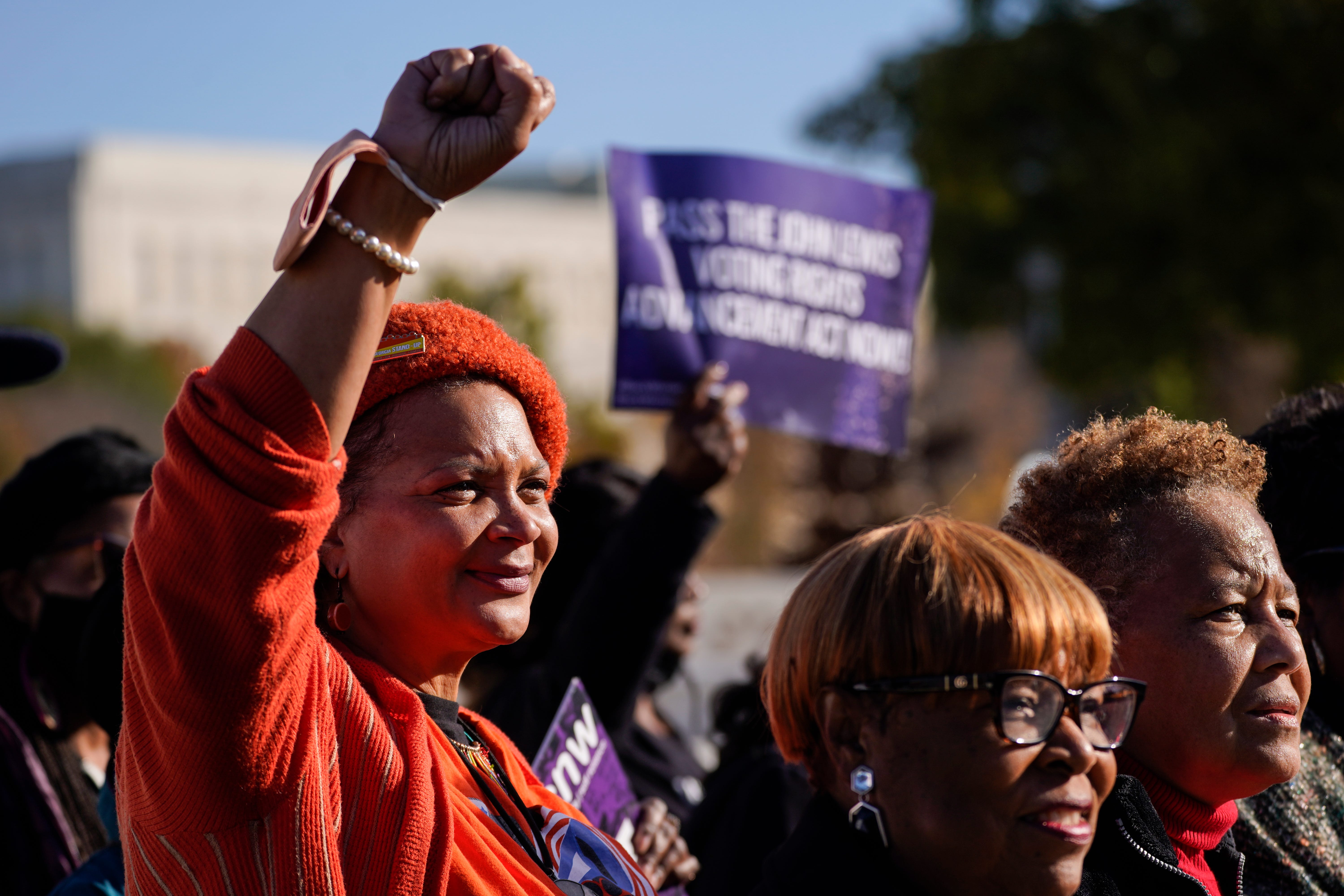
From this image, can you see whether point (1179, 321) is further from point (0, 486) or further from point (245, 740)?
point (245, 740)

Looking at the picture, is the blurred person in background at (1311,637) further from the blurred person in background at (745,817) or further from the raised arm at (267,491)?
the raised arm at (267,491)

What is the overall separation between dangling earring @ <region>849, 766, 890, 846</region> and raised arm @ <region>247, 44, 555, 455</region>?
71cm

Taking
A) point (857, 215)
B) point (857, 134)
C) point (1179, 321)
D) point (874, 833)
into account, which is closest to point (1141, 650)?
point (874, 833)

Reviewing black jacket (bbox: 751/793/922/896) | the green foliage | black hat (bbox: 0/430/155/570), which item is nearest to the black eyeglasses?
black jacket (bbox: 751/793/922/896)

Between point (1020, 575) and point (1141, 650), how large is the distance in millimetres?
643

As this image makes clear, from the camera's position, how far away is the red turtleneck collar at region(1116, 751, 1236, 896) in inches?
86.7

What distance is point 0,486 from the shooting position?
3852 mm

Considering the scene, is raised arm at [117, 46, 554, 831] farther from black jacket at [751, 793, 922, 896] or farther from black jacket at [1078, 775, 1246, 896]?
black jacket at [1078, 775, 1246, 896]

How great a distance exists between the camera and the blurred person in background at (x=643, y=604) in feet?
10.2

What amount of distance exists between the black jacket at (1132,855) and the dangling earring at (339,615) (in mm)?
1107

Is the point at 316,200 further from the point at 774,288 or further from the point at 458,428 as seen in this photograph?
the point at 774,288

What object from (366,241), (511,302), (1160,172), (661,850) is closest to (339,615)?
(366,241)

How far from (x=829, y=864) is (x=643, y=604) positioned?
1.53m

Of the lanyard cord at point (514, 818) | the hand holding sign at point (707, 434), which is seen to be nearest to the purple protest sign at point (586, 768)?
Answer: the hand holding sign at point (707, 434)
